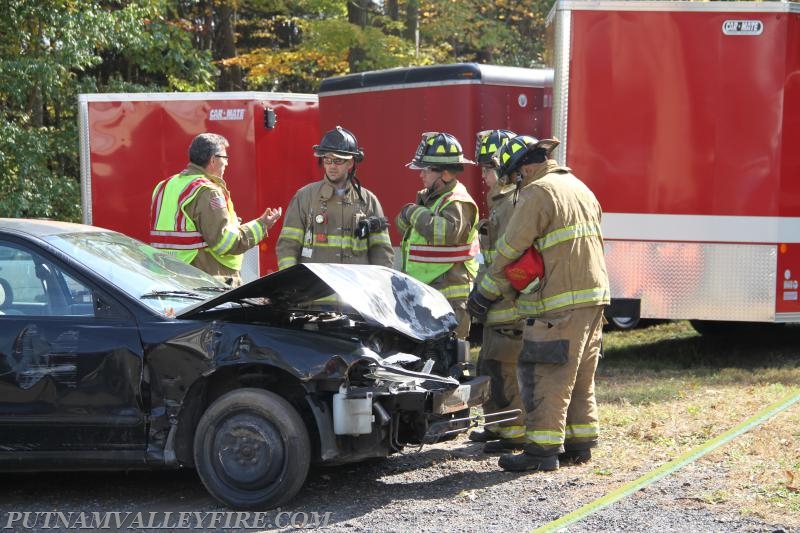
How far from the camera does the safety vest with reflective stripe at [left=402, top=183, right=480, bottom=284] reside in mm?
6781

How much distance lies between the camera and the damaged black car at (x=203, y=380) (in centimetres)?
500

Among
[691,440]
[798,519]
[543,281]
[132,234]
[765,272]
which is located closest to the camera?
[798,519]

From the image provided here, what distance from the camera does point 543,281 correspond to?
585cm

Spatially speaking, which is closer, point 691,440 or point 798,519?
point 798,519

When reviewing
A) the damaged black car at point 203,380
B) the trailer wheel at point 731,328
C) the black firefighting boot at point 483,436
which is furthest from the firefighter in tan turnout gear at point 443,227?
the trailer wheel at point 731,328

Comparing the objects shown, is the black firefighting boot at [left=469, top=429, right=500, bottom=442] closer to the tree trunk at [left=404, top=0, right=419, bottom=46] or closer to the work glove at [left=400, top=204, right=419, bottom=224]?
the work glove at [left=400, top=204, right=419, bottom=224]

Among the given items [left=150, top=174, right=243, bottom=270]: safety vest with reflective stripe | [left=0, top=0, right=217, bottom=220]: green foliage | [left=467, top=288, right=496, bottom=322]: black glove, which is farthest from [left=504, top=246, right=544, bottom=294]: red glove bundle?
[left=0, top=0, right=217, bottom=220]: green foliage

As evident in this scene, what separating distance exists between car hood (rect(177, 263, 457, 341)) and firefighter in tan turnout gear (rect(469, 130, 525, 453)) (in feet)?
1.78

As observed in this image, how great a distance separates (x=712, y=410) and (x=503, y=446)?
1.67 m

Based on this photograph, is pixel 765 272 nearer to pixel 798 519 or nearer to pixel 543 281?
pixel 543 281

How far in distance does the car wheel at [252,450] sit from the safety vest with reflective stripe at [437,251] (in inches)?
80.9

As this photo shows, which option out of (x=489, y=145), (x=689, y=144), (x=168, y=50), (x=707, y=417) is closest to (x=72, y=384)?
(x=489, y=145)

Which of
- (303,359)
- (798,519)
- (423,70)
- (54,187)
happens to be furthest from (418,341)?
(54,187)

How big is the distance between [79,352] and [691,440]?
359 cm
